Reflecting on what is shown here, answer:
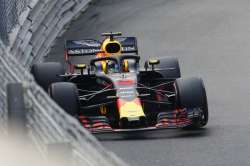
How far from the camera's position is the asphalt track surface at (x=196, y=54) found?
12.7 meters

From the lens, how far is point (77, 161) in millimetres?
6719

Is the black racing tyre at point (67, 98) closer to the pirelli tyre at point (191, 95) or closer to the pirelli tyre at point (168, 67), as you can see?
the pirelli tyre at point (191, 95)

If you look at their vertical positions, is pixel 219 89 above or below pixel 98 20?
below

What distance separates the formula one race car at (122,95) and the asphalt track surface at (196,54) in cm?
23

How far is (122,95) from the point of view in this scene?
46.8ft

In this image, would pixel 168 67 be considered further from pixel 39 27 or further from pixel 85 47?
pixel 39 27

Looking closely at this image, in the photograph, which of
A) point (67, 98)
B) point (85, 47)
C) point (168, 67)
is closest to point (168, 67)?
point (168, 67)

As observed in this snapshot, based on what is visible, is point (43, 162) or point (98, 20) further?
point (98, 20)

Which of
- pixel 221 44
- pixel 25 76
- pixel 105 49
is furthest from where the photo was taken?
pixel 221 44

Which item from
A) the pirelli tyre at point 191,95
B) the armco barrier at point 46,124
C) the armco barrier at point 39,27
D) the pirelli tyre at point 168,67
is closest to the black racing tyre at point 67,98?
the pirelli tyre at point 191,95

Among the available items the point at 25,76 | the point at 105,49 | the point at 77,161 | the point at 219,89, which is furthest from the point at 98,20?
the point at 77,161

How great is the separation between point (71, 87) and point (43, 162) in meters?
6.87

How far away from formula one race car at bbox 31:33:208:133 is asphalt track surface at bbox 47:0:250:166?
23 cm

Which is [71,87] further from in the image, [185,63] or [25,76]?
[185,63]
